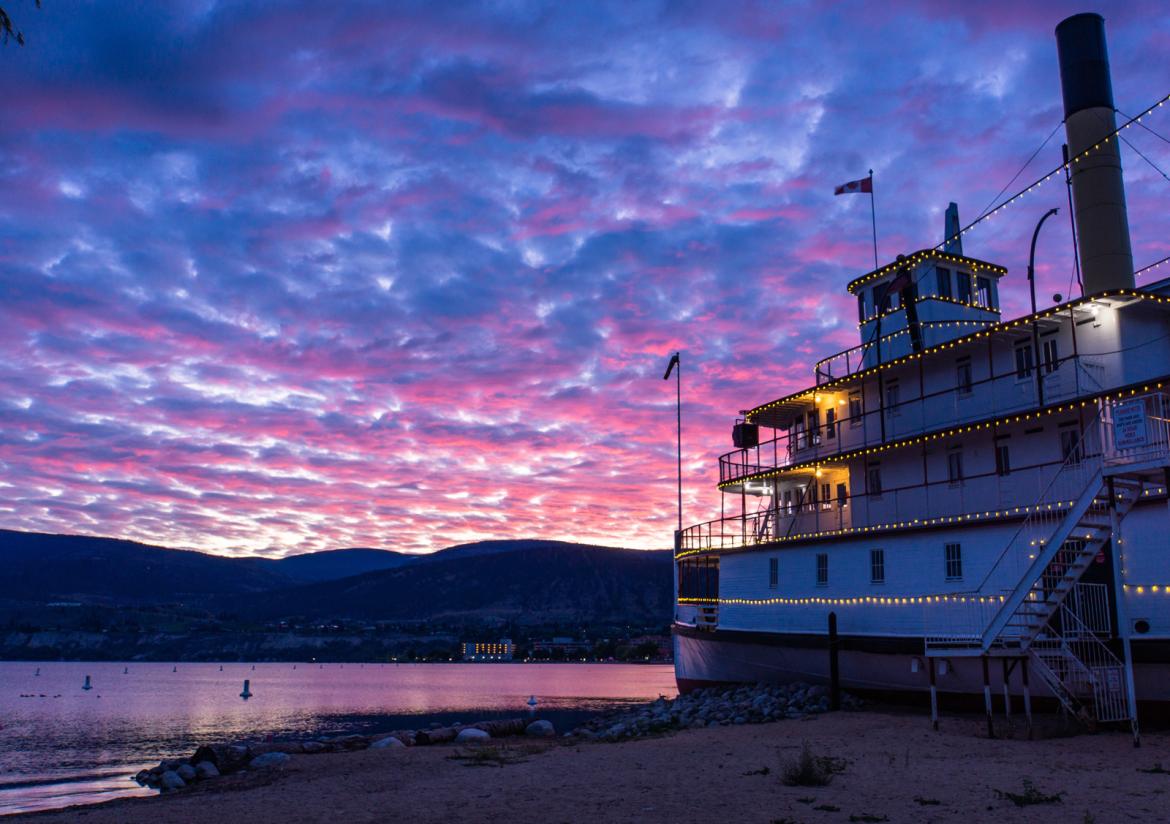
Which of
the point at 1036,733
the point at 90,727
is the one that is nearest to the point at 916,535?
the point at 1036,733

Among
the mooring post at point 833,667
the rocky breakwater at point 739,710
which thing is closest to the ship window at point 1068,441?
the mooring post at point 833,667

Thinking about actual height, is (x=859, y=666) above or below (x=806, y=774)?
above

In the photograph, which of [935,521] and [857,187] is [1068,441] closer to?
[935,521]

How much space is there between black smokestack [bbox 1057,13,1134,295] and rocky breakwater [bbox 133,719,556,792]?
25110 mm

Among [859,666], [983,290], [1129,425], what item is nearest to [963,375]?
[983,290]

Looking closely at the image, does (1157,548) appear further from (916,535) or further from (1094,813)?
(1094,813)

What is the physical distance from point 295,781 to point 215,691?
106 metres

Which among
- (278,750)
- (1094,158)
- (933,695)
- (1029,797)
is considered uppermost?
(1094,158)

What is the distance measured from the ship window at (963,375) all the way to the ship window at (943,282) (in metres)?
6.09

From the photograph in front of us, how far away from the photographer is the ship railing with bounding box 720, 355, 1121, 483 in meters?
25.6

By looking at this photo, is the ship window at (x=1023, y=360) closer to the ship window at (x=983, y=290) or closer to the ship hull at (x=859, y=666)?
the ship hull at (x=859, y=666)

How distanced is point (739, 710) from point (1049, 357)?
15047mm

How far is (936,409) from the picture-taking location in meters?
30.6

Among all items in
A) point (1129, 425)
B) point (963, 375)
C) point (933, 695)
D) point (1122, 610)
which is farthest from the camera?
point (963, 375)
